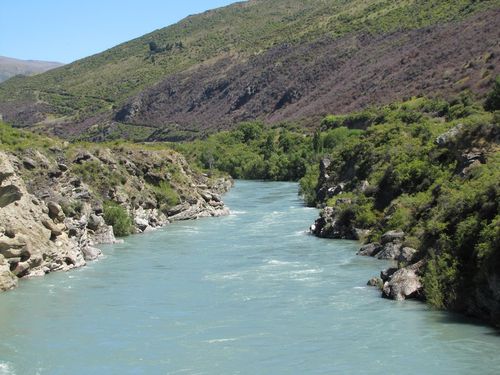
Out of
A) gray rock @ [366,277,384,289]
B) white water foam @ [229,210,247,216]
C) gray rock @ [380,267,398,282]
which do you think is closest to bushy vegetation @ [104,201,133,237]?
white water foam @ [229,210,247,216]

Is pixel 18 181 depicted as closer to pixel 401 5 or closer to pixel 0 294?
pixel 0 294

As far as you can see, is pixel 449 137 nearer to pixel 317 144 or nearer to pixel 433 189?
pixel 433 189

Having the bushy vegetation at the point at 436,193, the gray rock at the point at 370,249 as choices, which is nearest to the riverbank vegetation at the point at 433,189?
the bushy vegetation at the point at 436,193

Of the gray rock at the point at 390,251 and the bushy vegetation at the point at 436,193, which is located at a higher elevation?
the bushy vegetation at the point at 436,193

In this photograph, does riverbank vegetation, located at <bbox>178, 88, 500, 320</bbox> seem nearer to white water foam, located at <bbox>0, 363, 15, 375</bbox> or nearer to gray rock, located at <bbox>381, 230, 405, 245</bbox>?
gray rock, located at <bbox>381, 230, 405, 245</bbox>

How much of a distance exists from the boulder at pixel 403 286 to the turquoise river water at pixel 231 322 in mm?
507

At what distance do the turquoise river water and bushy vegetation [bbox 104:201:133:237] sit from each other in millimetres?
9523

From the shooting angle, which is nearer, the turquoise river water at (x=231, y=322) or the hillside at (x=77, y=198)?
the turquoise river water at (x=231, y=322)

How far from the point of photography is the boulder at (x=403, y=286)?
29.8m

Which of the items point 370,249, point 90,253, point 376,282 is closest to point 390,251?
point 370,249

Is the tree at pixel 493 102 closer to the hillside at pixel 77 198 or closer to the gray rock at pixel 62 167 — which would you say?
the hillside at pixel 77 198

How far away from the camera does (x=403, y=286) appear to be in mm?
30094

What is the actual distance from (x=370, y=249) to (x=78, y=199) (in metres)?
20.4

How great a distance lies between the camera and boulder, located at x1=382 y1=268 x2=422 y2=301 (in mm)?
29781
